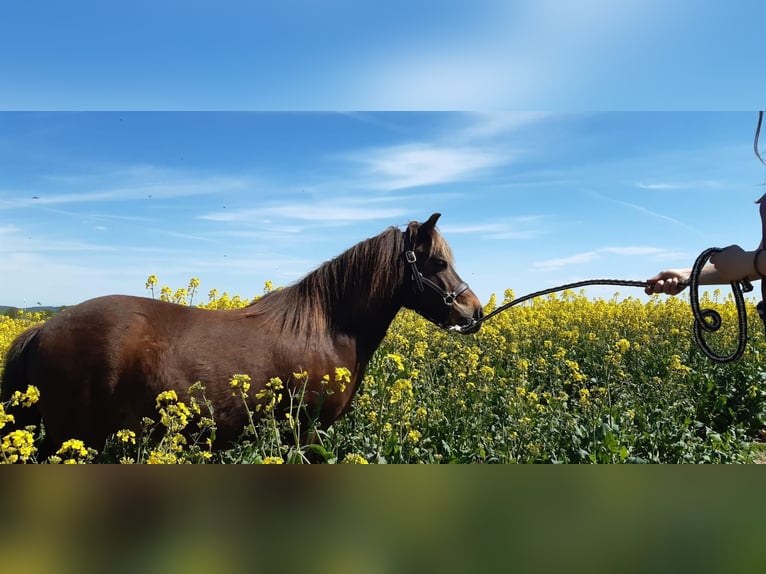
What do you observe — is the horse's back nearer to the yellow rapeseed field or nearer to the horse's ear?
the yellow rapeseed field

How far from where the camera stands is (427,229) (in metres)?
4.28

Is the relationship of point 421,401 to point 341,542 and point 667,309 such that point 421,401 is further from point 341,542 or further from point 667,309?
point 667,309

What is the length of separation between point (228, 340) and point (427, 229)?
162 cm

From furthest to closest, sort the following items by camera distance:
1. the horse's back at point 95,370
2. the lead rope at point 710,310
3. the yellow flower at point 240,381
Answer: the horse's back at point 95,370, the yellow flower at point 240,381, the lead rope at point 710,310

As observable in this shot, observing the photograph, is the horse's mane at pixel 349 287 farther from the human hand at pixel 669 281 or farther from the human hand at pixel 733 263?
the human hand at pixel 733 263

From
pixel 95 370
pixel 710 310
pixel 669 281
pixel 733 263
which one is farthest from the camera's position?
pixel 95 370

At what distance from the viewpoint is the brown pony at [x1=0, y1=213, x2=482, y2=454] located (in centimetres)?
326

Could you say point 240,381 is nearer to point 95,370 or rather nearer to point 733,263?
point 95,370

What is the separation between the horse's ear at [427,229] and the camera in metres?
4.21

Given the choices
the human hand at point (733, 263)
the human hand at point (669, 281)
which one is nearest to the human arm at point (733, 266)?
the human hand at point (733, 263)

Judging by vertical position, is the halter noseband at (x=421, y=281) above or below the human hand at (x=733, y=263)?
above

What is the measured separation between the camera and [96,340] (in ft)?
10.8

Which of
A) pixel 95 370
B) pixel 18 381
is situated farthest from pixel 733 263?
pixel 18 381

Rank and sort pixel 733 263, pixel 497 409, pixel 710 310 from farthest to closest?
pixel 497 409 < pixel 710 310 < pixel 733 263
